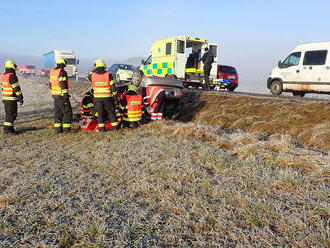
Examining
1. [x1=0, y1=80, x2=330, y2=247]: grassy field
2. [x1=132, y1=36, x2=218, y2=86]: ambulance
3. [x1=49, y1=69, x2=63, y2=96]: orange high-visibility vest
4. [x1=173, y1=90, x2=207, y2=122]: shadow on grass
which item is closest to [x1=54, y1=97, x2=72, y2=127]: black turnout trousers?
[x1=49, y1=69, x2=63, y2=96]: orange high-visibility vest

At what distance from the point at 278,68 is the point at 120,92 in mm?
7510

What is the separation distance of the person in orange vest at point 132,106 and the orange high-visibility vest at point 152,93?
53 centimetres

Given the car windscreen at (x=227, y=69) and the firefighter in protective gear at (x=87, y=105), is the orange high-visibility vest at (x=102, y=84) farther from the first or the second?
the car windscreen at (x=227, y=69)

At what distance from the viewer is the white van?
9.39 meters

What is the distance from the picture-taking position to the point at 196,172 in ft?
10.4

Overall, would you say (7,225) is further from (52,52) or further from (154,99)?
(52,52)

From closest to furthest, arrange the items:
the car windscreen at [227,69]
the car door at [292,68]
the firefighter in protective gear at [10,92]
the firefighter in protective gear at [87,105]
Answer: the firefighter in protective gear at [10,92] → the firefighter in protective gear at [87,105] → the car door at [292,68] → the car windscreen at [227,69]

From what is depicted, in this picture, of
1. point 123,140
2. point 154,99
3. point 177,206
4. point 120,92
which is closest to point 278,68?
point 154,99

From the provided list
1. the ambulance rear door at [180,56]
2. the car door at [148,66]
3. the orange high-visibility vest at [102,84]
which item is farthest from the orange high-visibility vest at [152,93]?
the car door at [148,66]

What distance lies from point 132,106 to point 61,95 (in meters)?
1.72

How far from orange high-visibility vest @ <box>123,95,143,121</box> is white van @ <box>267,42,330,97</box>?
7332 millimetres

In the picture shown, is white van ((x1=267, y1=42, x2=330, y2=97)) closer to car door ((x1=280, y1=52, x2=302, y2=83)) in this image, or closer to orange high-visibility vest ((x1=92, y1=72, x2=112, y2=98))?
car door ((x1=280, y1=52, x2=302, y2=83))

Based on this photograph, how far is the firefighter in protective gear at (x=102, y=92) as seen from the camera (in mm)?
5695

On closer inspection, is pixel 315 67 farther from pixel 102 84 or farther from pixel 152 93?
pixel 102 84
